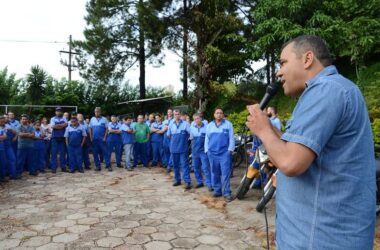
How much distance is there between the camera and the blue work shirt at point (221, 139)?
21.9 ft

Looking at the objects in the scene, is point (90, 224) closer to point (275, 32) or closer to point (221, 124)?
point (221, 124)

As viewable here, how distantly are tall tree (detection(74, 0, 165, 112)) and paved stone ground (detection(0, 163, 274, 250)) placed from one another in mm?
11041

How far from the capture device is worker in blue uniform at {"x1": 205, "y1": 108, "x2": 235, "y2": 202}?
6582 millimetres

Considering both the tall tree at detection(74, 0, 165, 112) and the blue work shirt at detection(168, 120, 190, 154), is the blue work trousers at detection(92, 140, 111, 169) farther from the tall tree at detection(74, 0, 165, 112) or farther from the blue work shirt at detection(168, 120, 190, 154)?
the tall tree at detection(74, 0, 165, 112)

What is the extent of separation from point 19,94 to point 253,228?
866 inches

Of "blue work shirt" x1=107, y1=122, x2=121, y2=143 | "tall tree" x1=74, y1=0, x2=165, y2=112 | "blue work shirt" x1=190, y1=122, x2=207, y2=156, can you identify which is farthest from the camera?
"tall tree" x1=74, y1=0, x2=165, y2=112

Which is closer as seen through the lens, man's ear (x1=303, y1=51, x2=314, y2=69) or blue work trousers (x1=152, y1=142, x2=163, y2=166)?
man's ear (x1=303, y1=51, x2=314, y2=69)

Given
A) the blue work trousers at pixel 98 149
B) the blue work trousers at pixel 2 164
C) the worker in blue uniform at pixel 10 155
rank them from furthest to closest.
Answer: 1. the blue work trousers at pixel 98 149
2. the worker in blue uniform at pixel 10 155
3. the blue work trousers at pixel 2 164

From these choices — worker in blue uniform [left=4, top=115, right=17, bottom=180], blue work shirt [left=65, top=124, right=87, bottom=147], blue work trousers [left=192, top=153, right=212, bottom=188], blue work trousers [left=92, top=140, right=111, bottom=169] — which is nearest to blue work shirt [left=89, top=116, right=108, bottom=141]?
A: blue work trousers [left=92, top=140, right=111, bottom=169]

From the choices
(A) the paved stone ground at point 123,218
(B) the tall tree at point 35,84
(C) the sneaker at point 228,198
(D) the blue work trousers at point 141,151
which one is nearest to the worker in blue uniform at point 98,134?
Answer: (D) the blue work trousers at point 141,151

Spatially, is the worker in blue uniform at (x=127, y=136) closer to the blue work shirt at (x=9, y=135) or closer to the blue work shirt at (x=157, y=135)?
the blue work shirt at (x=157, y=135)

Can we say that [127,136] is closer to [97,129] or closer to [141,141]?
[141,141]

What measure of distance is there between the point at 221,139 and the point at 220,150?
216 millimetres

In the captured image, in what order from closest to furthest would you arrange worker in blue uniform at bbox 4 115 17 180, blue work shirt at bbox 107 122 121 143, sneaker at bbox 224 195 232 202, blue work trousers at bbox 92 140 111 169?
sneaker at bbox 224 195 232 202, worker in blue uniform at bbox 4 115 17 180, blue work trousers at bbox 92 140 111 169, blue work shirt at bbox 107 122 121 143
